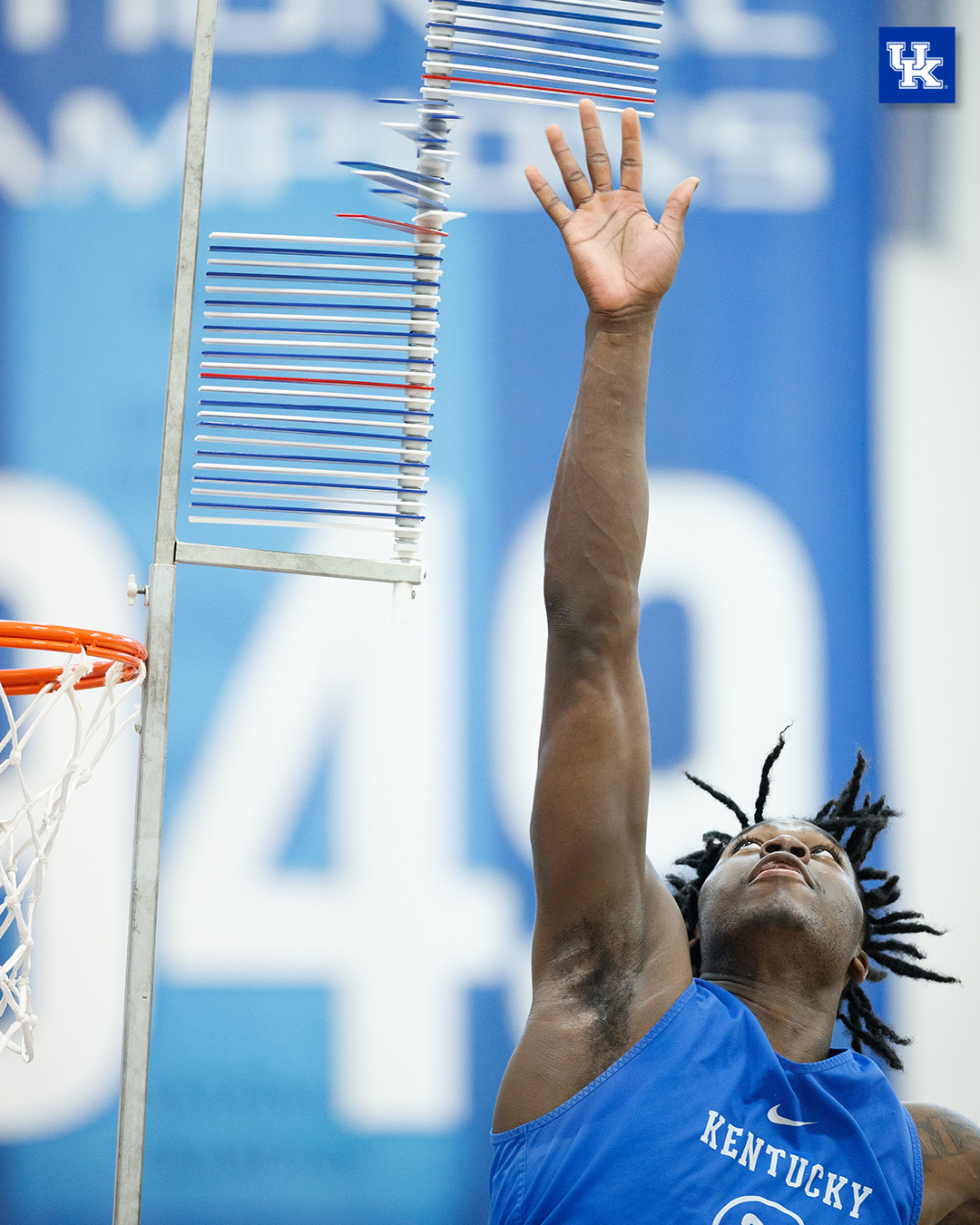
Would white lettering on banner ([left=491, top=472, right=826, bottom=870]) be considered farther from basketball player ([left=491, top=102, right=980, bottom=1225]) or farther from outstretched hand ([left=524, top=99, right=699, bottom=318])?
outstretched hand ([left=524, top=99, right=699, bottom=318])

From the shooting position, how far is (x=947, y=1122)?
5.32 feet

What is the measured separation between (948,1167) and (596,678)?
2.57 feet

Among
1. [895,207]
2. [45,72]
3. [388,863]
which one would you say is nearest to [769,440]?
[895,207]

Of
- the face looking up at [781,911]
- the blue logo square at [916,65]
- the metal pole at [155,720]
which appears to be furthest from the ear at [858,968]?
the blue logo square at [916,65]

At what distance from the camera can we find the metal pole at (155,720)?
1.32 m

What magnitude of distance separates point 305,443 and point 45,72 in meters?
1.14

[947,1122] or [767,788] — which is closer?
[947,1122]

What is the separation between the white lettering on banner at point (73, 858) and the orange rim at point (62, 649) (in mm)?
642

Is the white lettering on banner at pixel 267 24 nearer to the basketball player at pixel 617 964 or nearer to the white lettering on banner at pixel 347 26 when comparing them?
the white lettering on banner at pixel 347 26

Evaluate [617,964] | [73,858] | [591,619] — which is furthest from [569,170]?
[73,858]

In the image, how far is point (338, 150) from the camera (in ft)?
7.17

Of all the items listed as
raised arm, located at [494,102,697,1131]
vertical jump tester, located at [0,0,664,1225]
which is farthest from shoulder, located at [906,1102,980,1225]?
vertical jump tester, located at [0,0,664,1225]

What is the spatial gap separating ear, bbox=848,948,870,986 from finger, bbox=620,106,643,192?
1066mm

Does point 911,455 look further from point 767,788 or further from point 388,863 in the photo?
point 388,863
